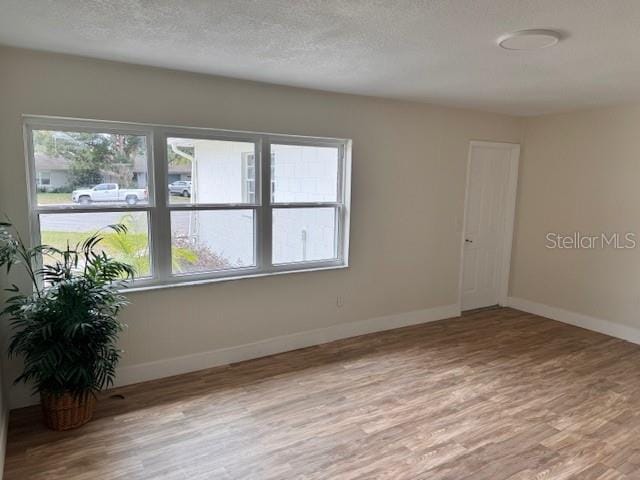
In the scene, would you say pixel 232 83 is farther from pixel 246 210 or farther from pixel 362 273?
pixel 362 273

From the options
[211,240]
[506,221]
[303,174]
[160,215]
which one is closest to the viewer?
[160,215]

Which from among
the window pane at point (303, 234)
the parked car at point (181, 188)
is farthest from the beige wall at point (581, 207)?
the parked car at point (181, 188)

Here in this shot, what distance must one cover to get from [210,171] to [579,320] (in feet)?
14.2

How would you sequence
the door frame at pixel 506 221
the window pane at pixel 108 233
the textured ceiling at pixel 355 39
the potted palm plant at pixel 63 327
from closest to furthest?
the textured ceiling at pixel 355 39
the potted palm plant at pixel 63 327
the window pane at pixel 108 233
the door frame at pixel 506 221

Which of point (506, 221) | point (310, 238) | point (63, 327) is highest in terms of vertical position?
point (506, 221)

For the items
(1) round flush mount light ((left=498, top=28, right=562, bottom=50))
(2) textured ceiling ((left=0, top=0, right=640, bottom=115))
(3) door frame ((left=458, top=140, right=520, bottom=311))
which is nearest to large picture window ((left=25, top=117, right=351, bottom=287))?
(2) textured ceiling ((left=0, top=0, right=640, bottom=115))

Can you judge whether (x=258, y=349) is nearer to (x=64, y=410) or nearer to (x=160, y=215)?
(x=160, y=215)

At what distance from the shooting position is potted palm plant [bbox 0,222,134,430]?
2486mm

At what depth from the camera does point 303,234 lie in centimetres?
403

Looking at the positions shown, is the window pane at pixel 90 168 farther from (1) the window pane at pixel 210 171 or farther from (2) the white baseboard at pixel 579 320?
(2) the white baseboard at pixel 579 320

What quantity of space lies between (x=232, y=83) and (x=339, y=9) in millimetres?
1658

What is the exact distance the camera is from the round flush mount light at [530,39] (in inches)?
85.7

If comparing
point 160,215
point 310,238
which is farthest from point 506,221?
point 160,215

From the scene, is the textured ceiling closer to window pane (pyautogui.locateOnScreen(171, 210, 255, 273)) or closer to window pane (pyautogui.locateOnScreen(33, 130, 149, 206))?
window pane (pyautogui.locateOnScreen(33, 130, 149, 206))
